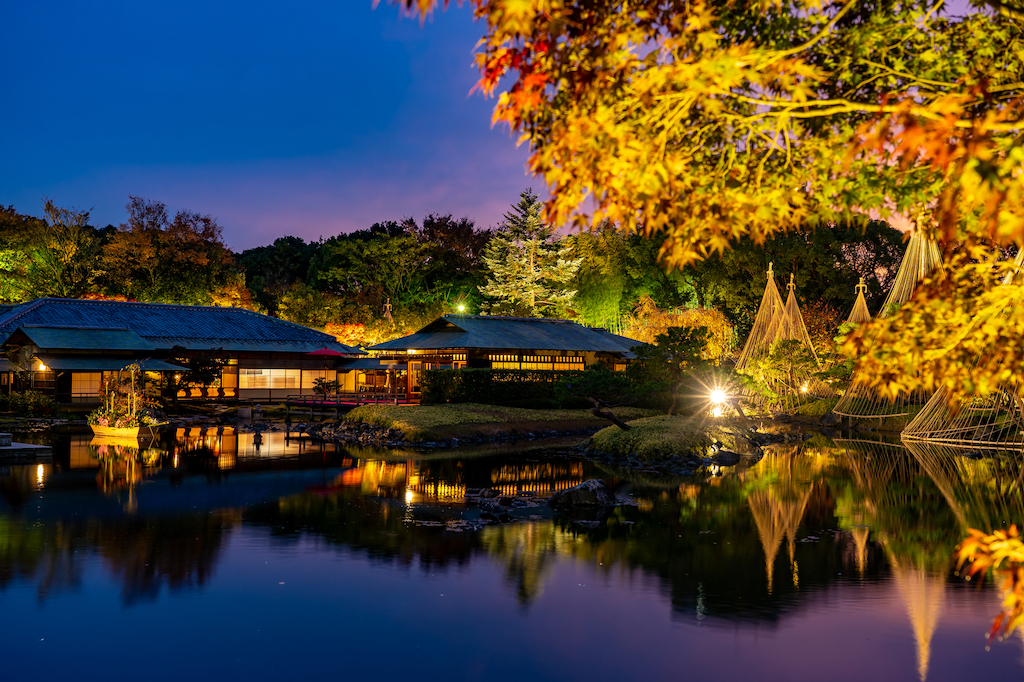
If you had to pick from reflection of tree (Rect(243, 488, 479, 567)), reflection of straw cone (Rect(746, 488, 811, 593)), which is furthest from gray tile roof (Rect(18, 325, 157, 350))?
reflection of straw cone (Rect(746, 488, 811, 593))

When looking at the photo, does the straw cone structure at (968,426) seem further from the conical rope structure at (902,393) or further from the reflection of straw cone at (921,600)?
the reflection of straw cone at (921,600)

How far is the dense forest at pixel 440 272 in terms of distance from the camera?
142 ft

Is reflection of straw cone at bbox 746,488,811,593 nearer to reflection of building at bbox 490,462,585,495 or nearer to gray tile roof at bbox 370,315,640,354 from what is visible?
reflection of building at bbox 490,462,585,495

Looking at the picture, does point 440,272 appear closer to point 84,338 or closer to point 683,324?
point 683,324

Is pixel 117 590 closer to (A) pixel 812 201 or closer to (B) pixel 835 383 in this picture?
(A) pixel 812 201

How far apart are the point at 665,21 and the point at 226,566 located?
8.39 metres

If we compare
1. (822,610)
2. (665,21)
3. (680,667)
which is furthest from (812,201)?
(822,610)

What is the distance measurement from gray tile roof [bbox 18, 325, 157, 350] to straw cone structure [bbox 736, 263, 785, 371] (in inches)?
1020

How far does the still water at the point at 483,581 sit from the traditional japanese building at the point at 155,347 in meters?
16.2

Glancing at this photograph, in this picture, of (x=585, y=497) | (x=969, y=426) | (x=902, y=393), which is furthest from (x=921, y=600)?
(x=902, y=393)

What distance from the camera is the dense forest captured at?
43.2 meters

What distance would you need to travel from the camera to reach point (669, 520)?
1262 cm

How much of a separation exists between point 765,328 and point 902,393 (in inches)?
253

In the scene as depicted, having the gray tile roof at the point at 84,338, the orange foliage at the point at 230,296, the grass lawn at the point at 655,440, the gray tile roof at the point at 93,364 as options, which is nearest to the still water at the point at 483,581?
the grass lawn at the point at 655,440
